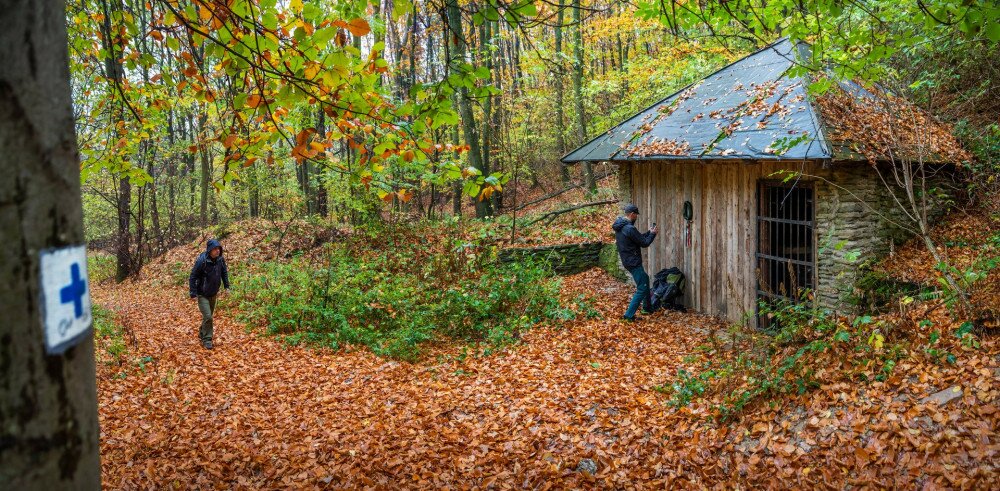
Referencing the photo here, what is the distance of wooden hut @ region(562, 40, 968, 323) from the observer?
23.9 ft

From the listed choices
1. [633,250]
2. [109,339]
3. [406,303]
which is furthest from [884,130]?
[109,339]

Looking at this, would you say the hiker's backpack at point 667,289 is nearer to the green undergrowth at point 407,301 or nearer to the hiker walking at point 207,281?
the green undergrowth at point 407,301

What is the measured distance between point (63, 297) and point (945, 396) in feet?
18.6

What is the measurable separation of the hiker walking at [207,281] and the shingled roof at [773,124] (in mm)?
6497

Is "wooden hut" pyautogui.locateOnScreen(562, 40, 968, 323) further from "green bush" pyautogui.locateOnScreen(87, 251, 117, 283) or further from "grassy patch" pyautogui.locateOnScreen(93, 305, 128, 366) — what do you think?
"green bush" pyautogui.locateOnScreen(87, 251, 117, 283)

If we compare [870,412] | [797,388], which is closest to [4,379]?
[870,412]

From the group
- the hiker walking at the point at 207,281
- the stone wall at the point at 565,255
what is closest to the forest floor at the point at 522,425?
the hiker walking at the point at 207,281

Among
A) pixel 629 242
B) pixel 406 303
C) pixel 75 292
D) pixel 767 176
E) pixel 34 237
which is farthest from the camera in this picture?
pixel 406 303

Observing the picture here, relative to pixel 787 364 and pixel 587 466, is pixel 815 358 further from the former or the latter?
pixel 587 466

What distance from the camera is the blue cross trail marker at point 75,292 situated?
1.17 meters

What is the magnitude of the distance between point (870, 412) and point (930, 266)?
3.38 metres

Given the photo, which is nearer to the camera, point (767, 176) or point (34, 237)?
point (34, 237)

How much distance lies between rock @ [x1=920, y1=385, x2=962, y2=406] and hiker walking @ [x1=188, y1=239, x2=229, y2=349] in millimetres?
8478

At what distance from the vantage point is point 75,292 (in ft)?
3.96
